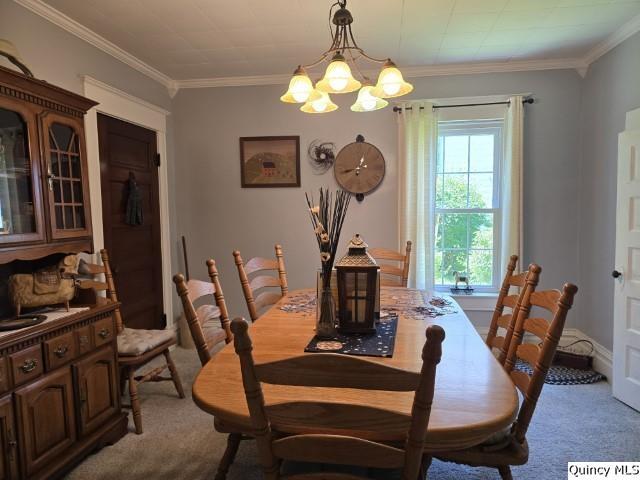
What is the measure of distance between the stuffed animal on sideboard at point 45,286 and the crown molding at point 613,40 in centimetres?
378

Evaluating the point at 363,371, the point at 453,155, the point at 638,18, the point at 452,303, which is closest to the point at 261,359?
the point at 363,371

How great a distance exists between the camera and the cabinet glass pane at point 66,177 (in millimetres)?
1974

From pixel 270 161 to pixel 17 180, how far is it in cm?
217

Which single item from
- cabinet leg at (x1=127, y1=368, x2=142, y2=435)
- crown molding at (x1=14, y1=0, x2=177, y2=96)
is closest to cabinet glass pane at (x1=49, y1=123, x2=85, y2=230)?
crown molding at (x1=14, y1=0, x2=177, y2=96)

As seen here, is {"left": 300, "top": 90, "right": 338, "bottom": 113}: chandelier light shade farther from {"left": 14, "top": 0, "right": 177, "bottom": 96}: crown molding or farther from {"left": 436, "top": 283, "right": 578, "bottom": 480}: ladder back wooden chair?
{"left": 14, "top": 0, "right": 177, "bottom": 96}: crown molding

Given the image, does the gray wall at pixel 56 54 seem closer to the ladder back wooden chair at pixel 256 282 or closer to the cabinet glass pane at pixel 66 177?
the cabinet glass pane at pixel 66 177

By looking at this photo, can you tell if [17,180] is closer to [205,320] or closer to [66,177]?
[66,177]

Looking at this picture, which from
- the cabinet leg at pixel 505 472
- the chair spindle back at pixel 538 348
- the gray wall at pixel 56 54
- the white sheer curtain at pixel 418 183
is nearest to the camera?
the chair spindle back at pixel 538 348

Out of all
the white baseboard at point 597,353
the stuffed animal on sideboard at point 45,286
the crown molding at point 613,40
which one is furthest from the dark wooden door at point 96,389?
the crown molding at point 613,40

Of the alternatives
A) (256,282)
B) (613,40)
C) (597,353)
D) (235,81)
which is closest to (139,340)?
(256,282)

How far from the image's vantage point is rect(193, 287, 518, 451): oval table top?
38.1 inches

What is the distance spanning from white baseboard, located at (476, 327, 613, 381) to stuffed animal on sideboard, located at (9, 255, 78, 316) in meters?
3.23

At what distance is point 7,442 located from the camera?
1555 millimetres

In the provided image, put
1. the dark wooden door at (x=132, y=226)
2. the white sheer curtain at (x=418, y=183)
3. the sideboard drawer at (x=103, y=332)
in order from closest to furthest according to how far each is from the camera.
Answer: the sideboard drawer at (x=103, y=332) < the dark wooden door at (x=132, y=226) < the white sheer curtain at (x=418, y=183)
